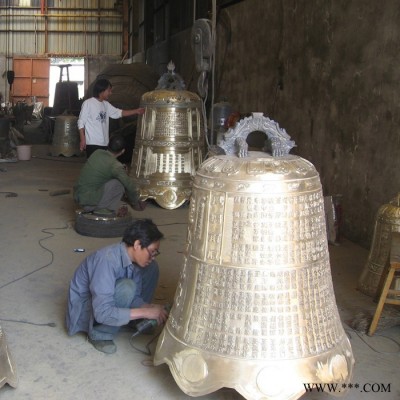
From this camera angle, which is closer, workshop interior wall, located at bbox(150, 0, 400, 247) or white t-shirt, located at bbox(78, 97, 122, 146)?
workshop interior wall, located at bbox(150, 0, 400, 247)

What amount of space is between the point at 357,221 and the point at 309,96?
1599 millimetres

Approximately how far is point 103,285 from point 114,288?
92mm

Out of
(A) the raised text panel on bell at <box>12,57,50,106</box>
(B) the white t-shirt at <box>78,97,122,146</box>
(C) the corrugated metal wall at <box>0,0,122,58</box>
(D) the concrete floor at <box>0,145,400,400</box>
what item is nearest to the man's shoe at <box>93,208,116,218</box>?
(D) the concrete floor at <box>0,145,400,400</box>

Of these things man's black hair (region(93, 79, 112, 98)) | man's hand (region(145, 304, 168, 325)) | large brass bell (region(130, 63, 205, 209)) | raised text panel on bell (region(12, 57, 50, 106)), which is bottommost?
man's hand (region(145, 304, 168, 325))

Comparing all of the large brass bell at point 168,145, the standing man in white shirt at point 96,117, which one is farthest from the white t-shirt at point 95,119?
the large brass bell at point 168,145

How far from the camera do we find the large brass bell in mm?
6938

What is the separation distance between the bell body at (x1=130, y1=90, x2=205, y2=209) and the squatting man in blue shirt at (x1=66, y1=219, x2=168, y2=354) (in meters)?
3.63

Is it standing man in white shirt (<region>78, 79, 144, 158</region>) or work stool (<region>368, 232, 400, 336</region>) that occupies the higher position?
standing man in white shirt (<region>78, 79, 144, 158</region>)

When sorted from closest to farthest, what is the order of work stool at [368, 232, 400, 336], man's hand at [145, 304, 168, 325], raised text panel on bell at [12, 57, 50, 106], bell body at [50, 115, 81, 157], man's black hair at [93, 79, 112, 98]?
man's hand at [145, 304, 168, 325] → work stool at [368, 232, 400, 336] → man's black hair at [93, 79, 112, 98] → bell body at [50, 115, 81, 157] → raised text panel on bell at [12, 57, 50, 106]

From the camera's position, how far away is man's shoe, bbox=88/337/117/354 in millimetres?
3301

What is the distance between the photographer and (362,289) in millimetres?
4367

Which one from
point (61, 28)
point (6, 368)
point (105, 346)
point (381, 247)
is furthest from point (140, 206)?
point (61, 28)

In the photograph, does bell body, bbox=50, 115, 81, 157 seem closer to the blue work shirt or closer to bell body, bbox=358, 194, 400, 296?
bell body, bbox=358, 194, 400, 296

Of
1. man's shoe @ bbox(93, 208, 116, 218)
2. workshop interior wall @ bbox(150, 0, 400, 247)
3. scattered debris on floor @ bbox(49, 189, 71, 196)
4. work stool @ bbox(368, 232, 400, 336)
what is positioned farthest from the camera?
scattered debris on floor @ bbox(49, 189, 71, 196)
